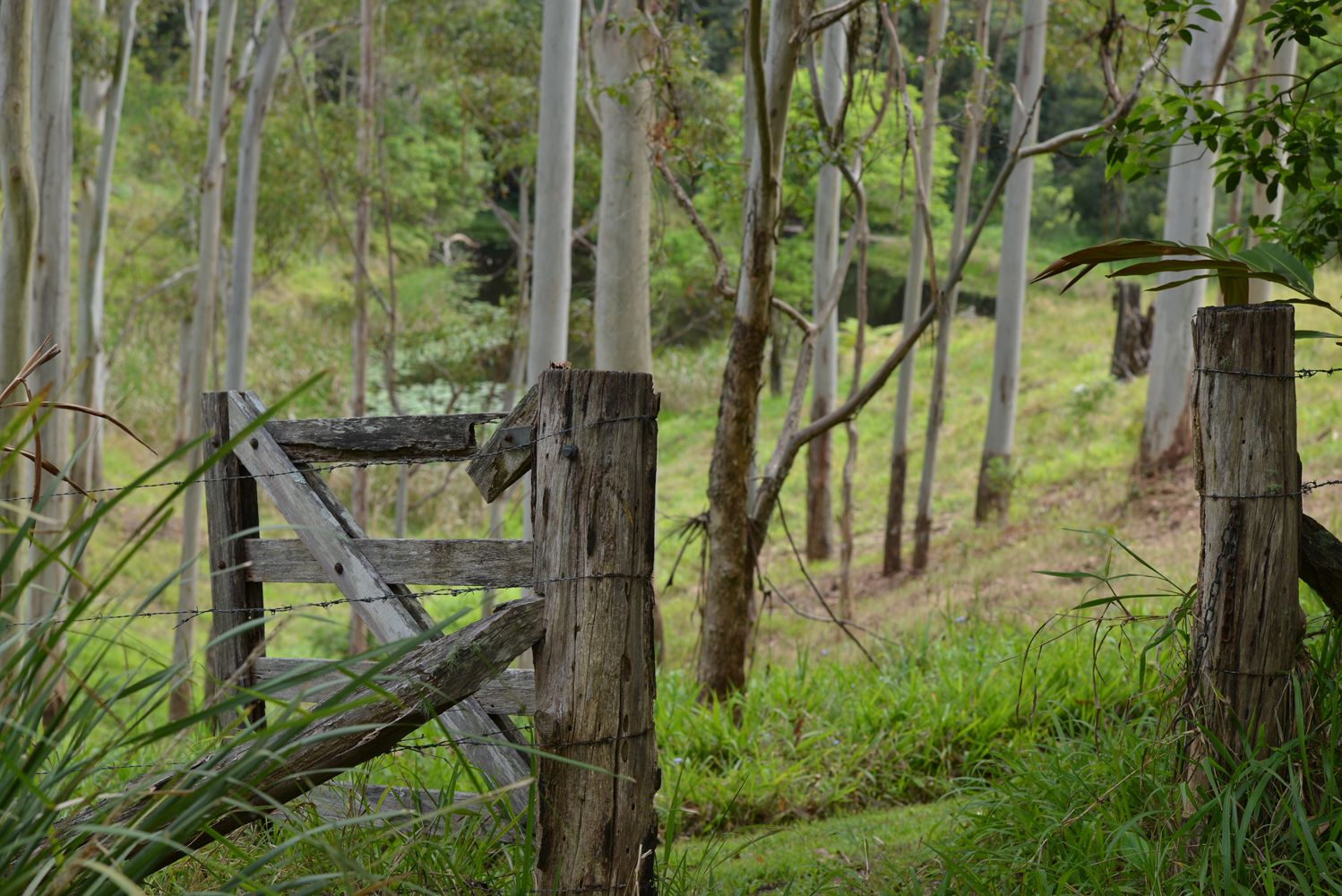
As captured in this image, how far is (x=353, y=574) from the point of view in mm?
3244

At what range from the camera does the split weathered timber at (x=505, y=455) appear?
9.00ft

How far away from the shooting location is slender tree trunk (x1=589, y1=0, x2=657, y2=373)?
295 inches

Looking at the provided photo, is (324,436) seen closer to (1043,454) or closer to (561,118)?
(561,118)

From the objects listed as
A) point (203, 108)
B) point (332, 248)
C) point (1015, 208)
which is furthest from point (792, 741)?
point (332, 248)

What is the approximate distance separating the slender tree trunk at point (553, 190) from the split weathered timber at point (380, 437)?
14.4ft

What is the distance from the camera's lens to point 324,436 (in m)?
3.41

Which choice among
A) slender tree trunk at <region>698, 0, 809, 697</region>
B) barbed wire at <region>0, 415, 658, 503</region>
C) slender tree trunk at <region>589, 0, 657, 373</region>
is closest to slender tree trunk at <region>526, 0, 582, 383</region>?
slender tree trunk at <region>589, 0, 657, 373</region>

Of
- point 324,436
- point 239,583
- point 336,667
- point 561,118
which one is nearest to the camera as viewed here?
point 336,667

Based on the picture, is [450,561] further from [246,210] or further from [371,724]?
[246,210]

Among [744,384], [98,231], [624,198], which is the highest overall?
[98,231]

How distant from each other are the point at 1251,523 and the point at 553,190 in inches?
233

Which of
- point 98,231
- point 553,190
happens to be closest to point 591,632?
point 553,190

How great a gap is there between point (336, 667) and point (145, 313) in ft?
84.8

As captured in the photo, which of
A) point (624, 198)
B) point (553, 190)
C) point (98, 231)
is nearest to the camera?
point (624, 198)
